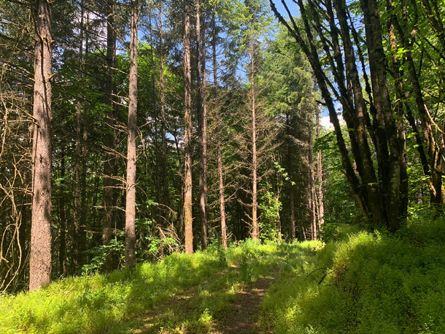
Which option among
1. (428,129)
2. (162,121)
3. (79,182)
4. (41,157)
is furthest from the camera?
(162,121)

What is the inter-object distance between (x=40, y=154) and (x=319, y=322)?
7.17 metres

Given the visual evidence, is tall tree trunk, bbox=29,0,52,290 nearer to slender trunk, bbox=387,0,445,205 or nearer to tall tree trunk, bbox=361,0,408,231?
tall tree trunk, bbox=361,0,408,231

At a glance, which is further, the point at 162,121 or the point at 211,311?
the point at 162,121

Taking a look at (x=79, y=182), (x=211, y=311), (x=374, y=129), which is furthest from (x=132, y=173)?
(x=79, y=182)

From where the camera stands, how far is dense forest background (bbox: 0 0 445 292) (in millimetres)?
6445

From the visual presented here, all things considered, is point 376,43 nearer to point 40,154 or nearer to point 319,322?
point 319,322

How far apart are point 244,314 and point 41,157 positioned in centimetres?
595

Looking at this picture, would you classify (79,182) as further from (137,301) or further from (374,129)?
(374,129)

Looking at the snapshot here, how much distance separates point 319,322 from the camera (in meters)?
4.96

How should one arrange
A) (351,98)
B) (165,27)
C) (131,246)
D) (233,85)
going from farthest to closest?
(233,85) → (165,27) → (131,246) → (351,98)

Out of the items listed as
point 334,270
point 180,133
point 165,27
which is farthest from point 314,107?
point 334,270

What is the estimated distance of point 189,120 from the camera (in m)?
16.2

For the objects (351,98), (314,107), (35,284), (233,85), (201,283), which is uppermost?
(233,85)

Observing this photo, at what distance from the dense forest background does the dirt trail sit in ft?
9.63
